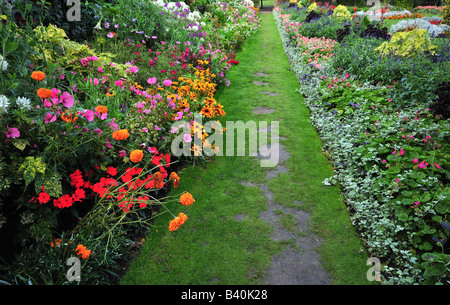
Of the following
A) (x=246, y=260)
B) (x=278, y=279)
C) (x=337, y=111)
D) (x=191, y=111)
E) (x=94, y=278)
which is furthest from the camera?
(x=337, y=111)

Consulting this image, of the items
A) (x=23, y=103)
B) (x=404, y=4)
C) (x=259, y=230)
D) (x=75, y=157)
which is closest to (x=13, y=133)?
(x=23, y=103)

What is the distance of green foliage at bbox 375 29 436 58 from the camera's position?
5250 millimetres

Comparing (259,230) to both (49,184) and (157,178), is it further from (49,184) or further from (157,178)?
(49,184)

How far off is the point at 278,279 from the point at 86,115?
200 cm

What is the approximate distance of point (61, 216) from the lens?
2.42 m

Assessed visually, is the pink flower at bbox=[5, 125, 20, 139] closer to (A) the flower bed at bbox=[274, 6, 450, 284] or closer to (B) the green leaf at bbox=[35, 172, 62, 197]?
(B) the green leaf at bbox=[35, 172, 62, 197]

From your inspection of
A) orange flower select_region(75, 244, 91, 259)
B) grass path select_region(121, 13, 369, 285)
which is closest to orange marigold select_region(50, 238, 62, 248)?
orange flower select_region(75, 244, 91, 259)

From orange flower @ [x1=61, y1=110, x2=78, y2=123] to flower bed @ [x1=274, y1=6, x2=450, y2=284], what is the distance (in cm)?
266

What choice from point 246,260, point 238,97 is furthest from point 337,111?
point 246,260

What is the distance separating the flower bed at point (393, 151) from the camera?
2.26m

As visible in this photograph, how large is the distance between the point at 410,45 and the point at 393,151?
3.45 metres

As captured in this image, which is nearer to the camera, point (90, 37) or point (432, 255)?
point (432, 255)

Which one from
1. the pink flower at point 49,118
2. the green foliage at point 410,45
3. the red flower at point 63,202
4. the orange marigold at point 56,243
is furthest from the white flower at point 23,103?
the green foliage at point 410,45
